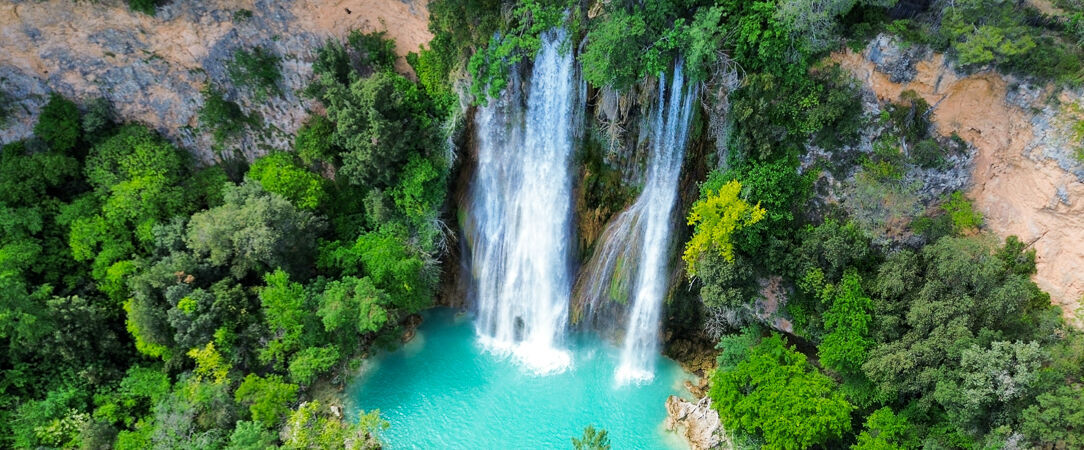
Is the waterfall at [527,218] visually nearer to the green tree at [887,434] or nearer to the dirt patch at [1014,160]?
the dirt patch at [1014,160]

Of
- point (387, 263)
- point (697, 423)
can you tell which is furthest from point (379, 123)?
point (697, 423)

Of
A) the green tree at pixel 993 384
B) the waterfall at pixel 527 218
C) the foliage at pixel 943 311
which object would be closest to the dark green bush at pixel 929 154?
the foliage at pixel 943 311

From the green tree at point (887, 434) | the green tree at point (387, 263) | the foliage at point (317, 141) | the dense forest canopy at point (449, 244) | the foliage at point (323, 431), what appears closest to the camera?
the dense forest canopy at point (449, 244)

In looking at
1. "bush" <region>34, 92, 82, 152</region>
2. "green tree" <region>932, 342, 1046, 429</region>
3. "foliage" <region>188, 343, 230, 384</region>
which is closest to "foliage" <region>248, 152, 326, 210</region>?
"foliage" <region>188, 343, 230, 384</region>

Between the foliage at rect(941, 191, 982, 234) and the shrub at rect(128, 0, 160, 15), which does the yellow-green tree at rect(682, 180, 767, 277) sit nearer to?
the foliage at rect(941, 191, 982, 234)

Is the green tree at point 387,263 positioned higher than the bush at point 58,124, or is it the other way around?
the bush at point 58,124

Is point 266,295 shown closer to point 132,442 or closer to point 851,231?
point 132,442
